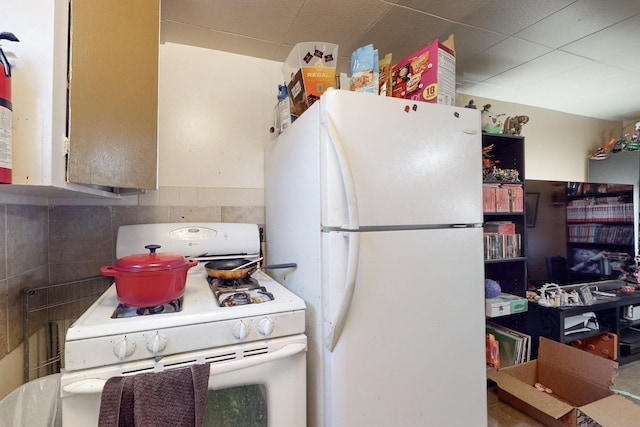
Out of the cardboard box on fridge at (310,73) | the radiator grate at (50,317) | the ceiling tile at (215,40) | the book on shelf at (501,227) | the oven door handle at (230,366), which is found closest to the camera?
the oven door handle at (230,366)

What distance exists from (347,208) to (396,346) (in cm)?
53

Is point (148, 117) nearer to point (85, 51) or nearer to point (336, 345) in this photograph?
point (85, 51)

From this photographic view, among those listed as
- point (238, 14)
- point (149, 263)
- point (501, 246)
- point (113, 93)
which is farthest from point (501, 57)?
point (149, 263)

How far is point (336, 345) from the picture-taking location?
102 centimetres

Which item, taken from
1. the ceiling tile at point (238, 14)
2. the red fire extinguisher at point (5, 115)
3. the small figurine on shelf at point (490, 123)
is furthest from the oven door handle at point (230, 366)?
the small figurine on shelf at point (490, 123)

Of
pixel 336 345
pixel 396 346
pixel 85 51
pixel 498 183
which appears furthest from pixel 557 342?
pixel 85 51

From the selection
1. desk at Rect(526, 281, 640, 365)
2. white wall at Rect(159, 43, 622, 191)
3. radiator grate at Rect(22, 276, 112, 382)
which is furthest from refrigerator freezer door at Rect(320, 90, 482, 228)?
desk at Rect(526, 281, 640, 365)

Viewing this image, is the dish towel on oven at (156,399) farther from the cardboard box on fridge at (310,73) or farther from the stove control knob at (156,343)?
the cardboard box on fridge at (310,73)

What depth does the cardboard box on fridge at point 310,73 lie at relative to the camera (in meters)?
1.32

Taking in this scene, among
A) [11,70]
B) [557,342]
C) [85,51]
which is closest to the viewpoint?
[11,70]

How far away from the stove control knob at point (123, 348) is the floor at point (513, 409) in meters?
1.85

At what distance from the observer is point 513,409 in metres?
1.81

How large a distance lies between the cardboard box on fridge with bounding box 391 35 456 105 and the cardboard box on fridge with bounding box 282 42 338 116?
345mm

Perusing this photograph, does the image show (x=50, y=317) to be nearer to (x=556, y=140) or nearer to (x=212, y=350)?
(x=212, y=350)
